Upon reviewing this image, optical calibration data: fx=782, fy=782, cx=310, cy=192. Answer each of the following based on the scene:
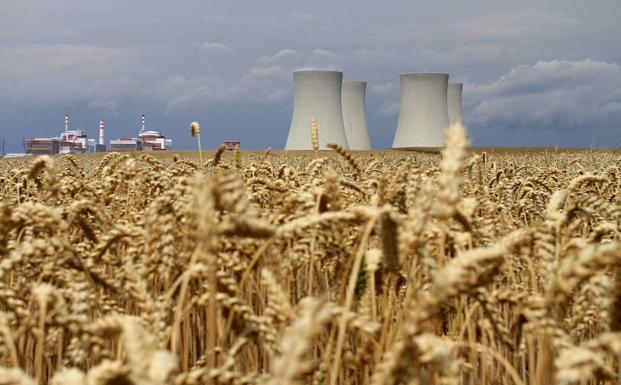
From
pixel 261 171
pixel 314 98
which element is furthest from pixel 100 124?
pixel 261 171

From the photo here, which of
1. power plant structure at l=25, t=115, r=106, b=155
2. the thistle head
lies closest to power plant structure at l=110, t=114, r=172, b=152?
power plant structure at l=25, t=115, r=106, b=155

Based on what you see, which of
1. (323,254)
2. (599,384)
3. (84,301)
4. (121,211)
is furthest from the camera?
(121,211)

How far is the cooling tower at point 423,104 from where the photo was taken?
29641 millimetres

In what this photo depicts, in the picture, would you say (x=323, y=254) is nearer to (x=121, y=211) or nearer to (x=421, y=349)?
(x=421, y=349)

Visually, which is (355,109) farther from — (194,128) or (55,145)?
(55,145)

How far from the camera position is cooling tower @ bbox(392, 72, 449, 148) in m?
29.6

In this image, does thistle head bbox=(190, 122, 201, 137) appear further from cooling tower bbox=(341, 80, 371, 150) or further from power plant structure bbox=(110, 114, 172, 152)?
power plant structure bbox=(110, 114, 172, 152)

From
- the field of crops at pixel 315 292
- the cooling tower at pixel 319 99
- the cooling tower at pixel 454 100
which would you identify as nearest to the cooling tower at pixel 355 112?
the cooling tower at pixel 454 100

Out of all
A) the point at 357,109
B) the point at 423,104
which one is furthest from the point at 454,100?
the point at 423,104

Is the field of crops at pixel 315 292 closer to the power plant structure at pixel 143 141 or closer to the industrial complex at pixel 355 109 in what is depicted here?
the industrial complex at pixel 355 109

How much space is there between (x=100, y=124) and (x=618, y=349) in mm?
122202

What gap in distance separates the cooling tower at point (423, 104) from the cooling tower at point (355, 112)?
11.7ft

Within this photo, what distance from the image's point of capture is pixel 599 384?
2066mm

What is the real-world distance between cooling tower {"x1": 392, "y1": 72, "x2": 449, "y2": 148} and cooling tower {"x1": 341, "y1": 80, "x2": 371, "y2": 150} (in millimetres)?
3570
